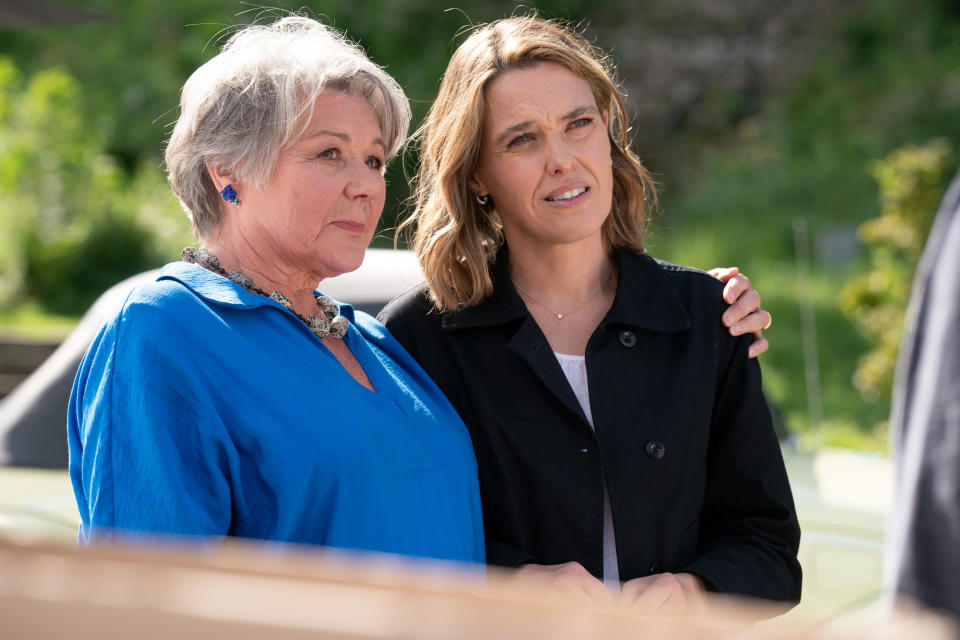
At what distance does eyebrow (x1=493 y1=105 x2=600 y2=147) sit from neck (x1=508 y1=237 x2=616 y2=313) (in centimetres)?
26

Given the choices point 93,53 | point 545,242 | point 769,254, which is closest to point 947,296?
point 545,242

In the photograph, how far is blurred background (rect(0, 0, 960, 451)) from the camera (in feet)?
38.0

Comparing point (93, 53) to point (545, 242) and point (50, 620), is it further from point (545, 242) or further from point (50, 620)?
point (50, 620)

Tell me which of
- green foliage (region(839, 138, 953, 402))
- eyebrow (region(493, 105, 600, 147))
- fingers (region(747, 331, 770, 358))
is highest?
eyebrow (region(493, 105, 600, 147))

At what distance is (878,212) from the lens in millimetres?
12188

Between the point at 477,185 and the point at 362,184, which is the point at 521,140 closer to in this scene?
the point at 477,185

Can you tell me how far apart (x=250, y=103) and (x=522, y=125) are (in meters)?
0.60

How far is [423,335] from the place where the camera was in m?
2.34

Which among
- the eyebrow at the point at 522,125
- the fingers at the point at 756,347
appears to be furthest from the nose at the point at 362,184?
the fingers at the point at 756,347

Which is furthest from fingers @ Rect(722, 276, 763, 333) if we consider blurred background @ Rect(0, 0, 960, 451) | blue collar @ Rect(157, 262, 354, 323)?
blurred background @ Rect(0, 0, 960, 451)

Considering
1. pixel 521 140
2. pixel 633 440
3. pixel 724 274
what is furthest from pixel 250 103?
pixel 724 274

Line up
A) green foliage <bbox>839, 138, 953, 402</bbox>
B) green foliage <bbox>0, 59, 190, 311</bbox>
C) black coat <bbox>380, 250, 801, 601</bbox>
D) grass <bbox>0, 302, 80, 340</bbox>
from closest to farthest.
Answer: black coat <bbox>380, 250, 801, 601</bbox>, green foliage <bbox>839, 138, 953, 402</bbox>, grass <bbox>0, 302, 80, 340</bbox>, green foliage <bbox>0, 59, 190, 311</bbox>

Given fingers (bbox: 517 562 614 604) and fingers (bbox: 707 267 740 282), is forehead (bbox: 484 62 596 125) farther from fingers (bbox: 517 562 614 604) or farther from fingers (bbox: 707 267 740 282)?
fingers (bbox: 517 562 614 604)

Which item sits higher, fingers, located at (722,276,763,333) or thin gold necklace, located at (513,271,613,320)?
fingers, located at (722,276,763,333)
